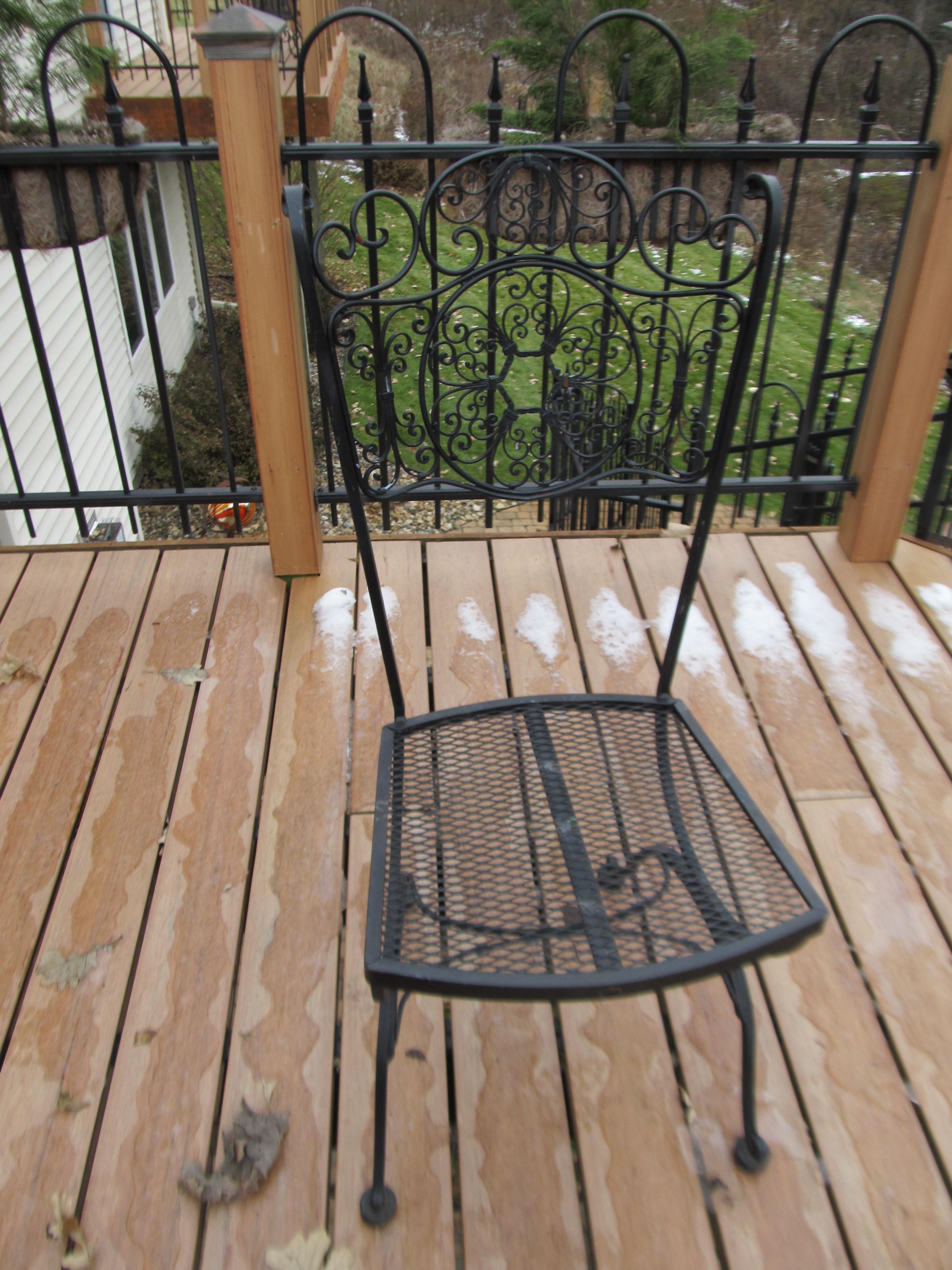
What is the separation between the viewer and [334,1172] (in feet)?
4.01

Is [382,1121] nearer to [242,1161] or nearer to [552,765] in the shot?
[242,1161]

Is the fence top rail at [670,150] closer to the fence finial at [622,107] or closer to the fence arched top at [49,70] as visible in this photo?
the fence finial at [622,107]

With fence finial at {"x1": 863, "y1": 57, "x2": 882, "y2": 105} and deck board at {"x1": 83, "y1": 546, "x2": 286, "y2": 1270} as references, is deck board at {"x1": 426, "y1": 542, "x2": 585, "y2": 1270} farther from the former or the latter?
fence finial at {"x1": 863, "y1": 57, "x2": 882, "y2": 105}

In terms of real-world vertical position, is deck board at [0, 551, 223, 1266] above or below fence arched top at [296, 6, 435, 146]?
below

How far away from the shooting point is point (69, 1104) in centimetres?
129

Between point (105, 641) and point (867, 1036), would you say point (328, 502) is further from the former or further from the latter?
point (867, 1036)

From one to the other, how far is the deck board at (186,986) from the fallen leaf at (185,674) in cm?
2

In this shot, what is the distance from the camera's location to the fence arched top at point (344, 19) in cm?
168

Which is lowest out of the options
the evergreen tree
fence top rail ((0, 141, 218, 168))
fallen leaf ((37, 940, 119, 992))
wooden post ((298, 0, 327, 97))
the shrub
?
the shrub

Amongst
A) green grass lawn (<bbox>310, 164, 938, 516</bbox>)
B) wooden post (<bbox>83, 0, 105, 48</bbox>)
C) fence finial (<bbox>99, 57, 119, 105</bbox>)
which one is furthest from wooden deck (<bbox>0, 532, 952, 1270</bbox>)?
wooden post (<bbox>83, 0, 105, 48</bbox>)

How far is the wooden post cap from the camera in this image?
68.1 inches

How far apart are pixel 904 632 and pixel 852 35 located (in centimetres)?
130

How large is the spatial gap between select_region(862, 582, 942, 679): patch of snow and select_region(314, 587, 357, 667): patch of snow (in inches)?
49.6

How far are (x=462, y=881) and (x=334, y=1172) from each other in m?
0.44
